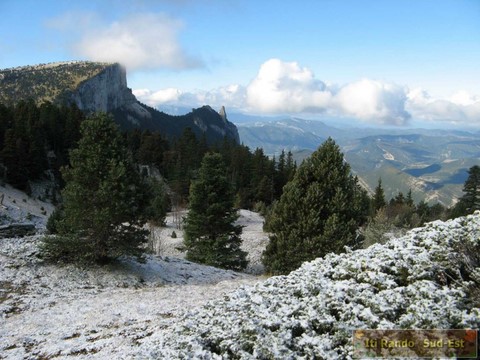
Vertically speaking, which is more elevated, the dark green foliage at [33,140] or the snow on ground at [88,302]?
the dark green foliage at [33,140]

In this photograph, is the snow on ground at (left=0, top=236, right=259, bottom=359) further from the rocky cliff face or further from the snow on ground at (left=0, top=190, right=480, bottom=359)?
the rocky cliff face

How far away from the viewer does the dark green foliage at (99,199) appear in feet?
64.7

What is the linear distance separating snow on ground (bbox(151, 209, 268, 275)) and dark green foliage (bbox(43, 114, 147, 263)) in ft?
39.0

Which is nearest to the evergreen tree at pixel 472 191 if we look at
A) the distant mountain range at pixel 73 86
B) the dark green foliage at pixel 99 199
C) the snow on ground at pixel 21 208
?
the dark green foliage at pixel 99 199

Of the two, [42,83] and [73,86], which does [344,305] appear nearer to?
[73,86]

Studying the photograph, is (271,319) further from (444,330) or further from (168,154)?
(168,154)

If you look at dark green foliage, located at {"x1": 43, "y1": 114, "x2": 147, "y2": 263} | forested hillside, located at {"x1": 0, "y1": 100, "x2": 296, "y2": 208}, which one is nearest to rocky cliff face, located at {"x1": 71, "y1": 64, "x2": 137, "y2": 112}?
forested hillside, located at {"x1": 0, "y1": 100, "x2": 296, "y2": 208}

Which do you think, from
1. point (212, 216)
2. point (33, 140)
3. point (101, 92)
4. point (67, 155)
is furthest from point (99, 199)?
point (101, 92)

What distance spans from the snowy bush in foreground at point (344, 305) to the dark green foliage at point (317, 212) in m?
11.4

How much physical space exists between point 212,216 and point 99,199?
1147 cm

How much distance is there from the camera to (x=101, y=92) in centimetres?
16988

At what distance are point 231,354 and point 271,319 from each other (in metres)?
1.13

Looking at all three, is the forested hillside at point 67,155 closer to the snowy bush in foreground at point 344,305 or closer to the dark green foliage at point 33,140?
the dark green foliage at point 33,140

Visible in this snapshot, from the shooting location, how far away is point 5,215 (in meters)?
35.5
